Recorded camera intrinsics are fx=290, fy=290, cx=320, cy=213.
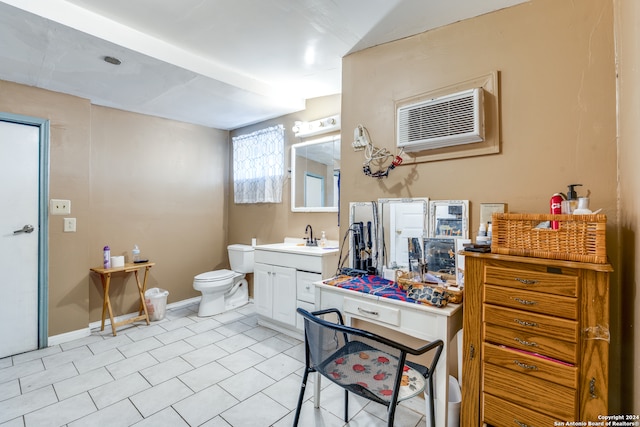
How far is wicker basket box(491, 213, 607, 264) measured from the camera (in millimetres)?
1074

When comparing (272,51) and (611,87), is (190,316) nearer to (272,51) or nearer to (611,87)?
(272,51)

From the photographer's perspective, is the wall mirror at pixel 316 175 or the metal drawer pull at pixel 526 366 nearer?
the metal drawer pull at pixel 526 366

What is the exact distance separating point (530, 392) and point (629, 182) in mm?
926

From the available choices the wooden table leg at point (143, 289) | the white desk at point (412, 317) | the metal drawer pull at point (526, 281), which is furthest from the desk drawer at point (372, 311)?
the wooden table leg at point (143, 289)

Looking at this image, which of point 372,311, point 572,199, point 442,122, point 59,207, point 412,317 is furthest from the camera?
point 59,207

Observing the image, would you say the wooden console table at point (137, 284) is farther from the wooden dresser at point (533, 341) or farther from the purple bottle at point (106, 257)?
the wooden dresser at point (533, 341)

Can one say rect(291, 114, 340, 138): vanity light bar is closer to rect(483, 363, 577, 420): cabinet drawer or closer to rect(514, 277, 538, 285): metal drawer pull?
rect(514, 277, 538, 285): metal drawer pull

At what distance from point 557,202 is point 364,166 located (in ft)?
3.82

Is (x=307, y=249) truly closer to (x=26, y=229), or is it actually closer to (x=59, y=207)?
(x=59, y=207)

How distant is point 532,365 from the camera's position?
3.84 feet

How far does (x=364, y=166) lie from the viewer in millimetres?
2160

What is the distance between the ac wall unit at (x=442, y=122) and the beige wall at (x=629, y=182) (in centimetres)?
55

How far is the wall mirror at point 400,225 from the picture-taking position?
189cm

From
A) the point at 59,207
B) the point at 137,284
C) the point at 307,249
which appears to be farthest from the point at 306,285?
the point at 59,207
